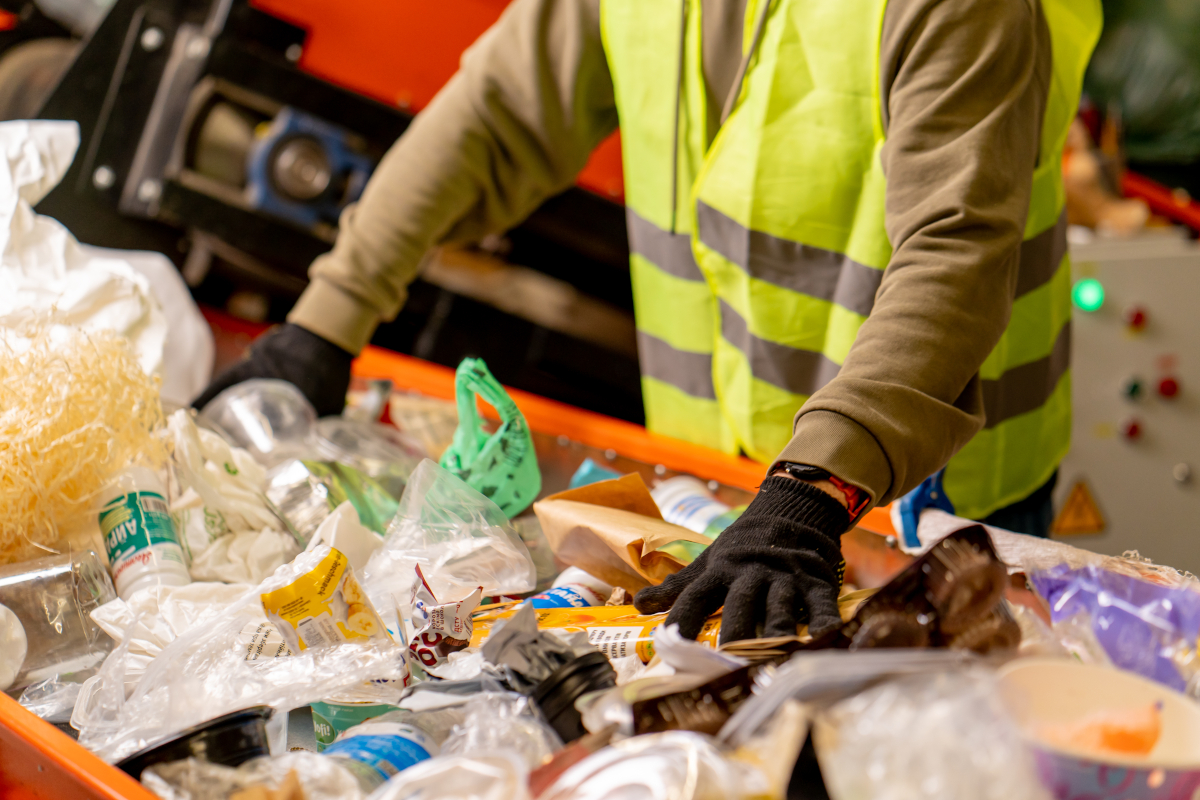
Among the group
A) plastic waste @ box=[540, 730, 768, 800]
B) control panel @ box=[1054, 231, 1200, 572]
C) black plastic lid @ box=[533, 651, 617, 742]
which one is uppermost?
plastic waste @ box=[540, 730, 768, 800]

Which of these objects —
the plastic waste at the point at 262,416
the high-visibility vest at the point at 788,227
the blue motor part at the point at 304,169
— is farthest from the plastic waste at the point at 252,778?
the blue motor part at the point at 304,169

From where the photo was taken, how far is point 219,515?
110 centimetres

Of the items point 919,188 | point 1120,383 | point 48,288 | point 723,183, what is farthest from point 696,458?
point 1120,383

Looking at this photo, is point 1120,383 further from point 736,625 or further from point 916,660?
point 916,660

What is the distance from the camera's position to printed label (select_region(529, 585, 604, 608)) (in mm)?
960

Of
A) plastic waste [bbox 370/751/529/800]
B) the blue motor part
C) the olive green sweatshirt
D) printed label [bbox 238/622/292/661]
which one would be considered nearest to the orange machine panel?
the blue motor part

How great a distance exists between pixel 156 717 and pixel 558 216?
1526 mm

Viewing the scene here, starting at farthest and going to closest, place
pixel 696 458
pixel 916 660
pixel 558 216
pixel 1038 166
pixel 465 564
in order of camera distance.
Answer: pixel 558 216
pixel 696 458
pixel 1038 166
pixel 465 564
pixel 916 660

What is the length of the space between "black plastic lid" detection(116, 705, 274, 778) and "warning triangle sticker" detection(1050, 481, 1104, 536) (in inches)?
89.1

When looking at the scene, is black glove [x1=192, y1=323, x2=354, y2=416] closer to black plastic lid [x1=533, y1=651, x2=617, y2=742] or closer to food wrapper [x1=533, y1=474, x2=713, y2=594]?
food wrapper [x1=533, y1=474, x2=713, y2=594]

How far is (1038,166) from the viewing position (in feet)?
4.23

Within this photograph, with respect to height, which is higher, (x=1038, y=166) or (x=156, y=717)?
(x=1038, y=166)

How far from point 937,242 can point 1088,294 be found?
5.35 ft

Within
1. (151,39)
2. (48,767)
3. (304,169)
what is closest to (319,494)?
(48,767)
